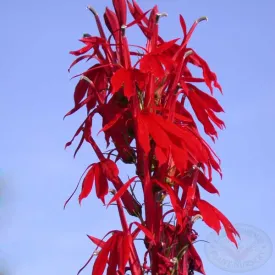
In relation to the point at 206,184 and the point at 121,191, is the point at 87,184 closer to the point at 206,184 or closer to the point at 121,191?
the point at 121,191

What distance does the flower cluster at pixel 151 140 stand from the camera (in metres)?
3.53

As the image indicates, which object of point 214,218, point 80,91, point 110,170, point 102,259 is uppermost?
point 80,91

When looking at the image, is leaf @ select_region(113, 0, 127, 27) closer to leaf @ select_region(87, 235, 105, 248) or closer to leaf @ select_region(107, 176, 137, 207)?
leaf @ select_region(107, 176, 137, 207)

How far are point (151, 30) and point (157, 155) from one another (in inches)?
35.4

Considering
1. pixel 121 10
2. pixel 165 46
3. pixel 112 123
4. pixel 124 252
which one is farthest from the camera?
pixel 121 10

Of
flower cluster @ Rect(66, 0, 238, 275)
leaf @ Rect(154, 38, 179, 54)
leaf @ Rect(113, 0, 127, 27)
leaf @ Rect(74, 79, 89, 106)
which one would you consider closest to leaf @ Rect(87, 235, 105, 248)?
flower cluster @ Rect(66, 0, 238, 275)

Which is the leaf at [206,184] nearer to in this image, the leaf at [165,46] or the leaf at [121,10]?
the leaf at [165,46]

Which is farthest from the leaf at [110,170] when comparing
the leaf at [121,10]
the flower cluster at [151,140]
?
the leaf at [121,10]

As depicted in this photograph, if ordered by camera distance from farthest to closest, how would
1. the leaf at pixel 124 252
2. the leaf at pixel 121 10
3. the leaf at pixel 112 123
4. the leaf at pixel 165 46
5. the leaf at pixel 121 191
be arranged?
the leaf at pixel 121 10
the leaf at pixel 165 46
the leaf at pixel 112 123
the leaf at pixel 121 191
the leaf at pixel 124 252

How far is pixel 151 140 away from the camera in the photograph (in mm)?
3641

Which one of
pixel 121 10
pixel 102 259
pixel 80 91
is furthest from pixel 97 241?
pixel 121 10

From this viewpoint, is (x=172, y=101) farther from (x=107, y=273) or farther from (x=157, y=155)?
(x=107, y=273)

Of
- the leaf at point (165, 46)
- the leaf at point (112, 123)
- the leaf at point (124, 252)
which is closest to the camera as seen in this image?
the leaf at point (124, 252)

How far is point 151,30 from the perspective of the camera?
4070mm
